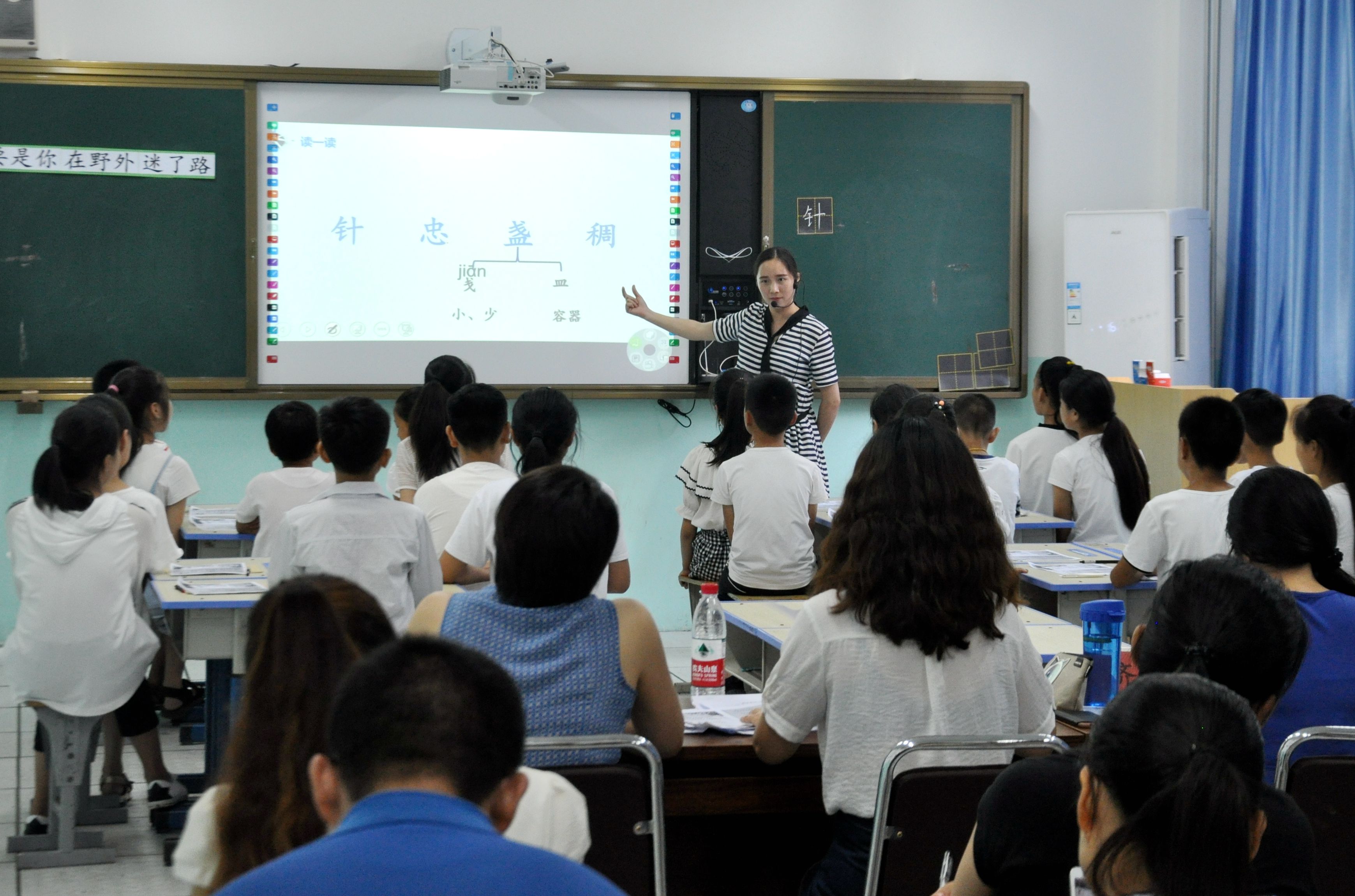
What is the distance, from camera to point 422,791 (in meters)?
0.82

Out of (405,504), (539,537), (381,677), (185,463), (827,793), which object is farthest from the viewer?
(185,463)

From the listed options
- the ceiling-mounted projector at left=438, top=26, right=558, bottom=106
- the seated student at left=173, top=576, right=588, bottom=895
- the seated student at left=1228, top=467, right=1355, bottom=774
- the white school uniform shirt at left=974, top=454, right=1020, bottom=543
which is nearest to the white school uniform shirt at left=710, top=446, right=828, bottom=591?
the white school uniform shirt at left=974, top=454, right=1020, bottom=543

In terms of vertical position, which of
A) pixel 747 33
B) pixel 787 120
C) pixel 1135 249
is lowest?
pixel 1135 249

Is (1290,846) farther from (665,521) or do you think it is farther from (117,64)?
(117,64)

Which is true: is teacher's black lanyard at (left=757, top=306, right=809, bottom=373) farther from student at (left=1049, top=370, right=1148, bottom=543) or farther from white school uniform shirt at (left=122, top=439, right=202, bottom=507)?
white school uniform shirt at (left=122, top=439, right=202, bottom=507)

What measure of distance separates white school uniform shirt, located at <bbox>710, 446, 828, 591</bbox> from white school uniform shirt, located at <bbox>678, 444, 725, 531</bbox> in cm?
33

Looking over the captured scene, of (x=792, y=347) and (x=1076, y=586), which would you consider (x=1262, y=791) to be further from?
(x=792, y=347)

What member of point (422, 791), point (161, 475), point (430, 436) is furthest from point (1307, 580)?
point (161, 475)

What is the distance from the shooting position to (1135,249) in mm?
6203

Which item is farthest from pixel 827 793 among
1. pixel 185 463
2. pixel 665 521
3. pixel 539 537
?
pixel 665 521

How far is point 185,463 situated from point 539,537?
2.62m

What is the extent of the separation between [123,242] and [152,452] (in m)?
1.86

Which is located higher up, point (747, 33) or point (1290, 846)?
point (747, 33)

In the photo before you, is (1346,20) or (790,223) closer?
(1346,20)
